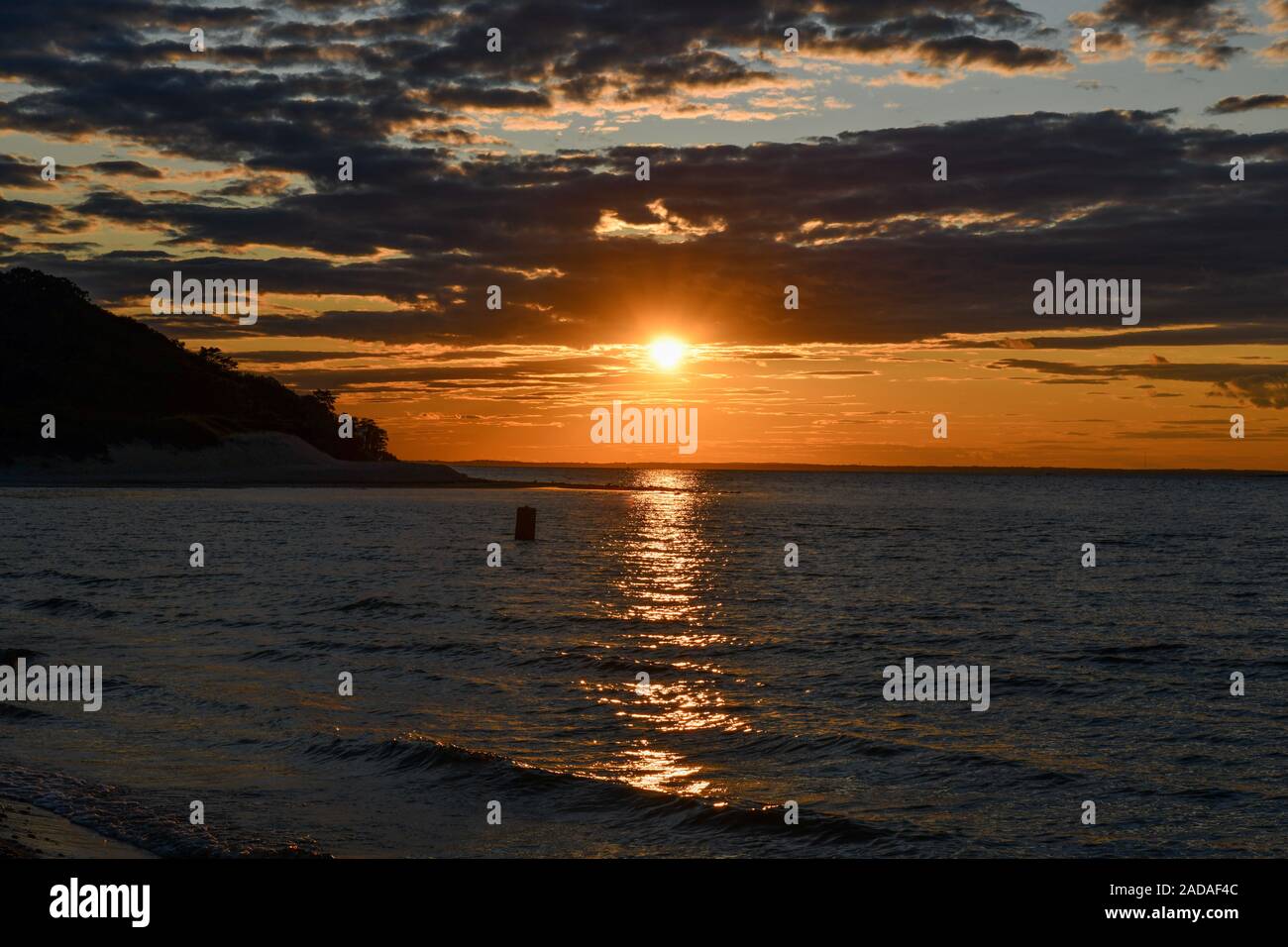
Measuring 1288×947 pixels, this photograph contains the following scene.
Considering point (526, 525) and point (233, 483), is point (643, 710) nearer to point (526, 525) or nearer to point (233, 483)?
point (526, 525)

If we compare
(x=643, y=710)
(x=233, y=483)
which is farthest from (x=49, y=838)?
(x=233, y=483)

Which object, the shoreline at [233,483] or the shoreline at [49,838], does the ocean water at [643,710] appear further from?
the shoreline at [233,483]

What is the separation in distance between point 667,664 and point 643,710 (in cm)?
506

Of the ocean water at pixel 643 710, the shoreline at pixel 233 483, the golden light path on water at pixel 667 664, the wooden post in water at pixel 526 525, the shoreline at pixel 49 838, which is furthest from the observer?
the shoreline at pixel 233 483

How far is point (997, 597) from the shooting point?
1631 inches

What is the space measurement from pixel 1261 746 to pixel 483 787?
11.6m

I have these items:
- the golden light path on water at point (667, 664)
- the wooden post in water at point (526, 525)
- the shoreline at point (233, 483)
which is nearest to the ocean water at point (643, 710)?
the golden light path on water at point (667, 664)

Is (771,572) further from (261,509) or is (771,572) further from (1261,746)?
(261,509)

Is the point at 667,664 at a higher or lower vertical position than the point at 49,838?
lower

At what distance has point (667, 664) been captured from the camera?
85.0 feet

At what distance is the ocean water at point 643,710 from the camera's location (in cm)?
1423

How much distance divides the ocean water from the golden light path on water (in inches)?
4.7

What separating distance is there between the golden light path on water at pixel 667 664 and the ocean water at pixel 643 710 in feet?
0.39

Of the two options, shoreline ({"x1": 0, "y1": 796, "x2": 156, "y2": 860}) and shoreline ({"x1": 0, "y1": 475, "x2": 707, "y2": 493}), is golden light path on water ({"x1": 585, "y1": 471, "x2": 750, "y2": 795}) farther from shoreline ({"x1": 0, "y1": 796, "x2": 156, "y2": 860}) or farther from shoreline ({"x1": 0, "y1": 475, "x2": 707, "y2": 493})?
shoreline ({"x1": 0, "y1": 475, "x2": 707, "y2": 493})
